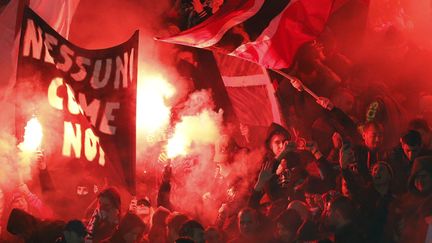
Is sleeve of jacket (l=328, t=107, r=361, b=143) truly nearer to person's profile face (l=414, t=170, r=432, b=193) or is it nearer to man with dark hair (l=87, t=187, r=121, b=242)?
person's profile face (l=414, t=170, r=432, b=193)

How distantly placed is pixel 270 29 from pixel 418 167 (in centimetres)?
207

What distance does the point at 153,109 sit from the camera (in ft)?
28.5

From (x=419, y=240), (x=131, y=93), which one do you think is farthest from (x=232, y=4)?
(x=419, y=240)

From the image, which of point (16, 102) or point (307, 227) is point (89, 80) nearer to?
point (16, 102)

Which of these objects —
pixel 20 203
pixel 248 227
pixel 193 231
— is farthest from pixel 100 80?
pixel 248 227

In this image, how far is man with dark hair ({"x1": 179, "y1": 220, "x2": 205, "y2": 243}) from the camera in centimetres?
727

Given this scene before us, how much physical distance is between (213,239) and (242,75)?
203 cm

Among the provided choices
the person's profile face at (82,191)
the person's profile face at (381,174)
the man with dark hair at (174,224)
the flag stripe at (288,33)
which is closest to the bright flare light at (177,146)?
the man with dark hair at (174,224)

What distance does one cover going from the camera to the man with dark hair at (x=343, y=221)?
677 cm

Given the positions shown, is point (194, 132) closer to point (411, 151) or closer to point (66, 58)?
point (66, 58)

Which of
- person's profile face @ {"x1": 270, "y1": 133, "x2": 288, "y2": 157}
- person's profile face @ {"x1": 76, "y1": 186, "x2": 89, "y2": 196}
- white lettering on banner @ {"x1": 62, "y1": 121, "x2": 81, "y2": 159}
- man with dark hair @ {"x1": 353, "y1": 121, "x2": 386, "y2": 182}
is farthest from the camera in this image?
person's profile face @ {"x1": 76, "y1": 186, "x2": 89, "y2": 196}

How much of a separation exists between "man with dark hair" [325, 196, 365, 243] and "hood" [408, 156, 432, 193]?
565 millimetres

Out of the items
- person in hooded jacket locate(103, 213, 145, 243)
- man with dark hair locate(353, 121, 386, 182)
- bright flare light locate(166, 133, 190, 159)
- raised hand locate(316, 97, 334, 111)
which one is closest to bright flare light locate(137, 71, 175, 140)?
bright flare light locate(166, 133, 190, 159)

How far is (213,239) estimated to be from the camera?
24.1ft
